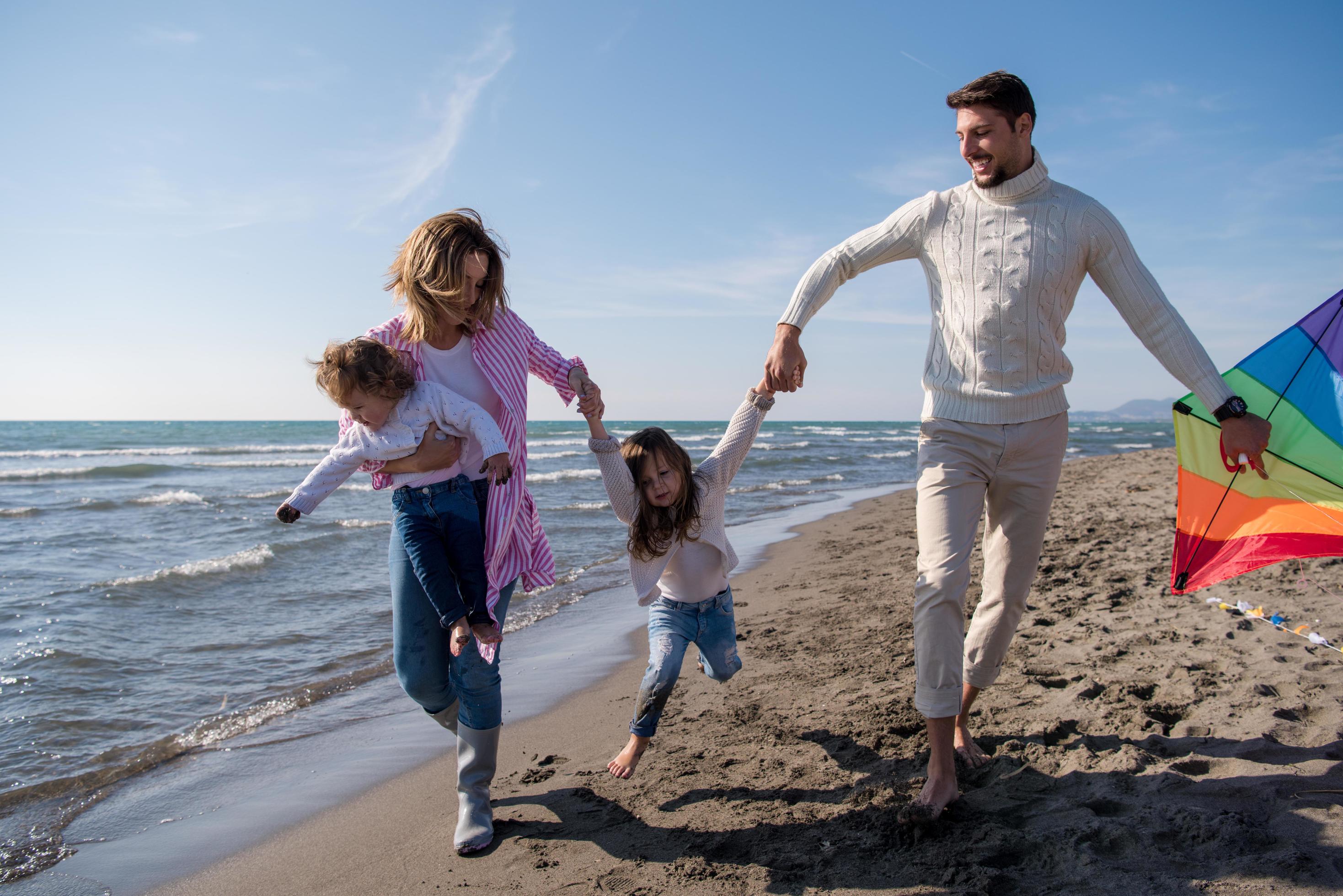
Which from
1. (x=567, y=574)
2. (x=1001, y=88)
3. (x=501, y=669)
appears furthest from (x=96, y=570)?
(x=1001, y=88)

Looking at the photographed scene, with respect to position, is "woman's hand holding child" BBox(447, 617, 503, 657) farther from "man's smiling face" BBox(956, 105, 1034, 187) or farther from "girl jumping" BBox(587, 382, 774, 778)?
"man's smiling face" BBox(956, 105, 1034, 187)

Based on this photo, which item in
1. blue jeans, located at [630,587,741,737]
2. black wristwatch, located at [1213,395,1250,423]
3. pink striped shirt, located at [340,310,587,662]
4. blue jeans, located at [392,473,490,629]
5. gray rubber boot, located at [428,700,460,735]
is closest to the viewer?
black wristwatch, located at [1213,395,1250,423]

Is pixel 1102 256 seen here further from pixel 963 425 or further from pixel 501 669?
pixel 501 669

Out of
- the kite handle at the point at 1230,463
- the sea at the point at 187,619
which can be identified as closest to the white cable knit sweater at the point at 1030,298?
the kite handle at the point at 1230,463

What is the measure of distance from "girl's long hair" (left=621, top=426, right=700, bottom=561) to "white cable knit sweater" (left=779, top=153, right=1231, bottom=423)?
0.99 metres

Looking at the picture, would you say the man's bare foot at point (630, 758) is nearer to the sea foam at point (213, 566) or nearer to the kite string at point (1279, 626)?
the kite string at point (1279, 626)

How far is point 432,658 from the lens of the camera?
2598mm

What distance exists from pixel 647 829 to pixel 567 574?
5.06m

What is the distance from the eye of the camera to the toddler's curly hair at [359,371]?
95.1 inches

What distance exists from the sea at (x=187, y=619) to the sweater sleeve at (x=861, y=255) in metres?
3.02

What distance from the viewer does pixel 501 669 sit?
473 cm

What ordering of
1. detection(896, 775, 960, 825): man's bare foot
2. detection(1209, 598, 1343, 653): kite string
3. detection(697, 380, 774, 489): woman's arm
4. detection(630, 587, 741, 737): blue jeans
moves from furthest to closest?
detection(1209, 598, 1343, 653): kite string < detection(697, 380, 774, 489): woman's arm < detection(630, 587, 741, 737): blue jeans < detection(896, 775, 960, 825): man's bare foot

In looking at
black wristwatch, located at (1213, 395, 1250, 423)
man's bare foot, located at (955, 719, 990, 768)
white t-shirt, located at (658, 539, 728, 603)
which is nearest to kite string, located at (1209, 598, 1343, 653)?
black wristwatch, located at (1213, 395, 1250, 423)

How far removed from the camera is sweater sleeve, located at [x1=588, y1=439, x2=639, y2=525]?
9.64ft
